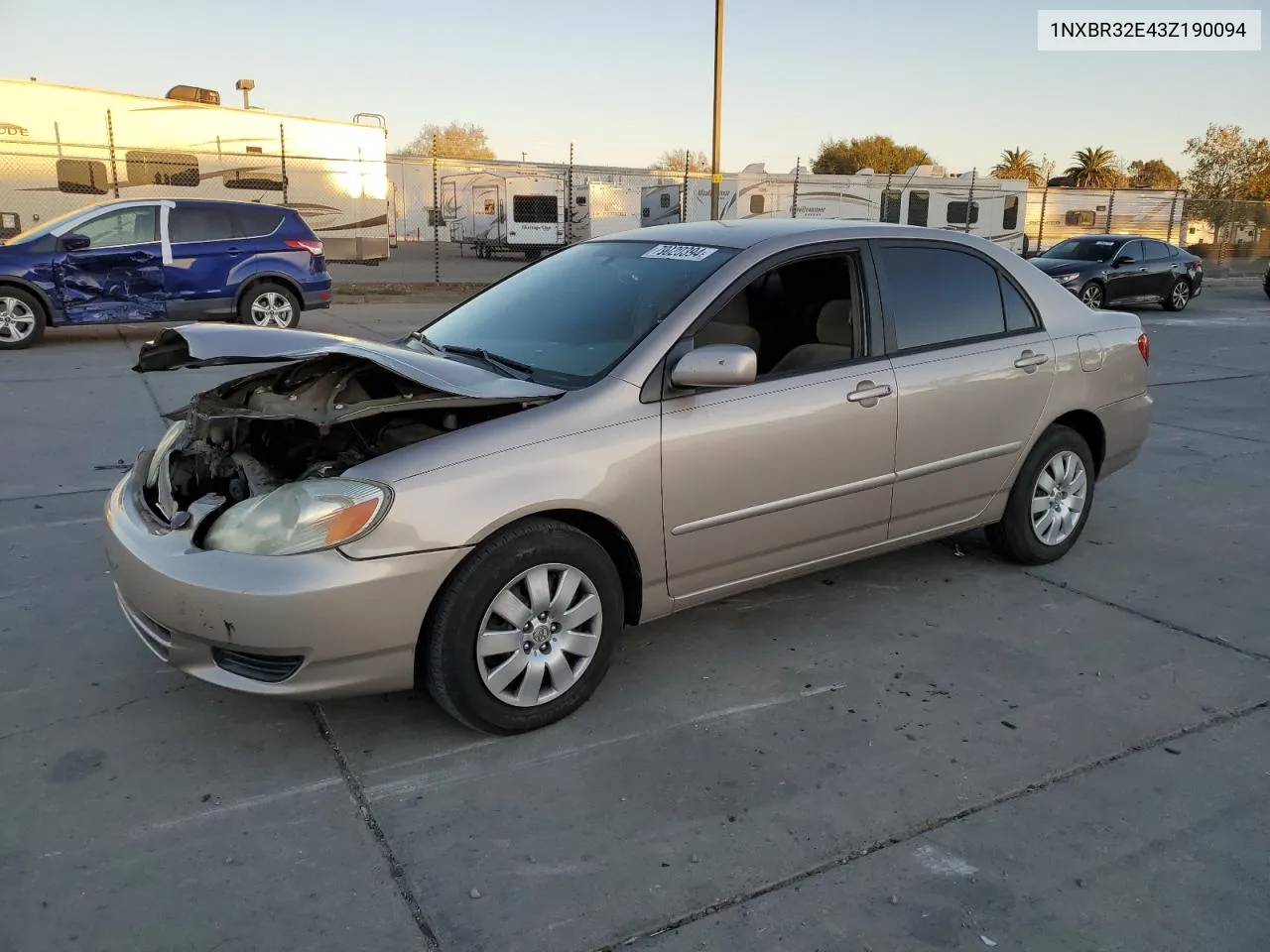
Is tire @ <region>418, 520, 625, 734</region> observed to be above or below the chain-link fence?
below

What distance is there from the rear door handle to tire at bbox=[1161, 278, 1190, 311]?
17.3 m

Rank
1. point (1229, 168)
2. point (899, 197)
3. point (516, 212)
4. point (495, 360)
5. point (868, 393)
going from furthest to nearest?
point (1229, 168), point (899, 197), point (516, 212), point (868, 393), point (495, 360)

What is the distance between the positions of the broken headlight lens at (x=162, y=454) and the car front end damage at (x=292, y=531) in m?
0.01

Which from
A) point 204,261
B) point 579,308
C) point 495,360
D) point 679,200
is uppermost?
point 679,200

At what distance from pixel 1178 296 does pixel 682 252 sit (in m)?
17.9

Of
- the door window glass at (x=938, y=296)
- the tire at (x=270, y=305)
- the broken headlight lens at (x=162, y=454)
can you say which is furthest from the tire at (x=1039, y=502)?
the tire at (x=270, y=305)

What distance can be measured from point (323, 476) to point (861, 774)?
1.86m

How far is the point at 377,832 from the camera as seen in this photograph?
271 cm

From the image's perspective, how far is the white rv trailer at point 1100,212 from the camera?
32.9 m

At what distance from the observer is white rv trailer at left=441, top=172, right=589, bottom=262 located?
92.9 ft

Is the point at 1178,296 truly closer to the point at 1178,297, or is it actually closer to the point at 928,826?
the point at 1178,297

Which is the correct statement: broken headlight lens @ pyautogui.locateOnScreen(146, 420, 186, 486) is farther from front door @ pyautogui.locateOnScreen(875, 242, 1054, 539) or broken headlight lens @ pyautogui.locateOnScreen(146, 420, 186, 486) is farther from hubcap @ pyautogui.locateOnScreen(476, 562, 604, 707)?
front door @ pyautogui.locateOnScreen(875, 242, 1054, 539)

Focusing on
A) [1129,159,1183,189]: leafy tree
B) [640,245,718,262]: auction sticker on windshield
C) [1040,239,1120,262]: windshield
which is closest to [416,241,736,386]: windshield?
[640,245,718,262]: auction sticker on windshield

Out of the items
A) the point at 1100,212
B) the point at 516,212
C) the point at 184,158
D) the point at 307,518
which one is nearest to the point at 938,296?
the point at 307,518
